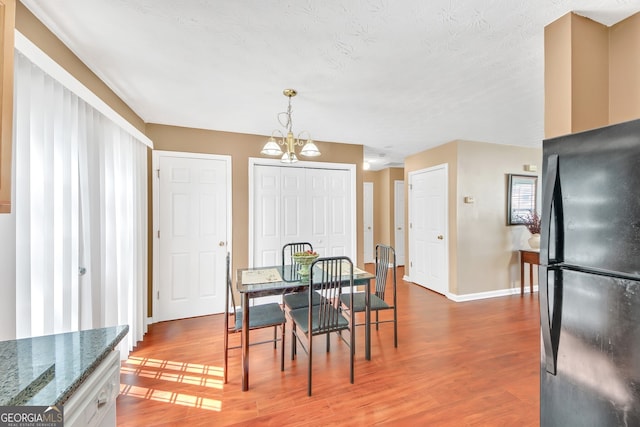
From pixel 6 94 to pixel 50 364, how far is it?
3.39ft

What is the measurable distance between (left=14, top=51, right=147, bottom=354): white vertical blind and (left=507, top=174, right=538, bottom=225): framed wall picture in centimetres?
508

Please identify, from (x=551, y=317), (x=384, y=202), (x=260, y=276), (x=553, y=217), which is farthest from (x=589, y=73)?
(x=384, y=202)

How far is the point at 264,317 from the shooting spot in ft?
7.13

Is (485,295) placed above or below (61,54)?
below

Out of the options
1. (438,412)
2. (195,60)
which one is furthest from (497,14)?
(438,412)

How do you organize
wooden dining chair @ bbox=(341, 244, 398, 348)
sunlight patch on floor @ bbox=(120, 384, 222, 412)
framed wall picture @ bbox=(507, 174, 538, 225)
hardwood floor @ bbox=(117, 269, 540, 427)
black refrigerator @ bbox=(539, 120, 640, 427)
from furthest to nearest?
framed wall picture @ bbox=(507, 174, 538, 225)
wooden dining chair @ bbox=(341, 244, 398, 348)
sunlight patch on floor @ bbox=(120, 384, 222, 412)
hardwood floor @ bbox=(117, 269, 540, 427)
black refrigerator @ bbox=(539, 120, 640, 427)

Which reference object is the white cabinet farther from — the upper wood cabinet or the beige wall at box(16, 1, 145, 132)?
the beige wall at box(16, 1, 145, 132)

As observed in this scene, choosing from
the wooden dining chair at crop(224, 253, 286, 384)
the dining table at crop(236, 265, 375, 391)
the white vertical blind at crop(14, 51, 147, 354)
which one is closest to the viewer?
the white vertical blind at crop(14, 51, 147, 354)

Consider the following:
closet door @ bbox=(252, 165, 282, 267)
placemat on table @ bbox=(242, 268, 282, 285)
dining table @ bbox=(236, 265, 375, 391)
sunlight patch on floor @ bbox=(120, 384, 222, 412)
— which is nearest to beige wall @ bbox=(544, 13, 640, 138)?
dining table @ bbox=(236, 265, 375, 391)

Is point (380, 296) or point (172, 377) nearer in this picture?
point (172, 377)

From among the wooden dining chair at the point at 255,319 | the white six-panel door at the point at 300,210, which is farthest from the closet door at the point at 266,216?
the wooden dining chair at the point at 255,319

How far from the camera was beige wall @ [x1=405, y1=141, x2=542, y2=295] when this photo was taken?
12.7ft

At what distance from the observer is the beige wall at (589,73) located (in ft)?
4.70

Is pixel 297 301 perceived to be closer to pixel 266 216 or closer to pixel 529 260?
pixel 266 216
